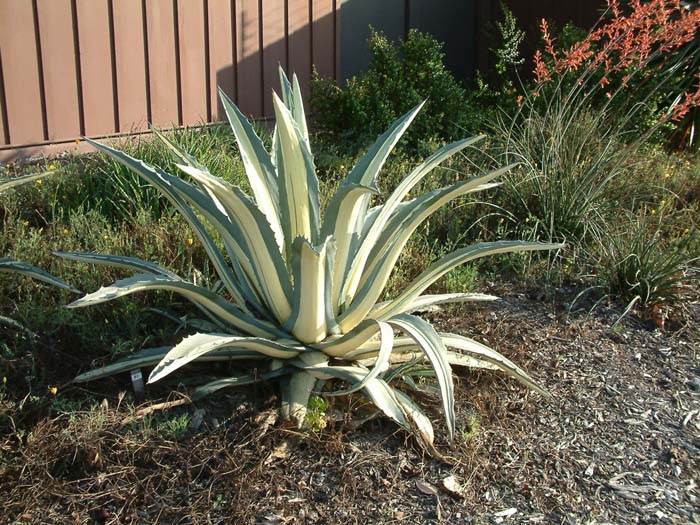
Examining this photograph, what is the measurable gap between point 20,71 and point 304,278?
3.66 m

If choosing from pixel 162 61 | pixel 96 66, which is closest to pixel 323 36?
pixel 162 61

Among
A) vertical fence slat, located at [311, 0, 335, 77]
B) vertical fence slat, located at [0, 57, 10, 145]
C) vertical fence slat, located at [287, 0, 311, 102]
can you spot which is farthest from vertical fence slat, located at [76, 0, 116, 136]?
vertical fence slat, located at [311, 0, 335, 77]

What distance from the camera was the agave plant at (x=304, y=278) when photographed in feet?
9.50

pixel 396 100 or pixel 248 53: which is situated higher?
pixel 248 53

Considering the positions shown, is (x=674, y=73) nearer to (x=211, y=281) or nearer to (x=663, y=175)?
(x=663, y=175)

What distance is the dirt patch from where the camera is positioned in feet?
8.77

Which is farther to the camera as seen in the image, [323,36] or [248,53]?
[323,36]

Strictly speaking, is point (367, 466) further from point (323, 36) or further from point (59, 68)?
point (323, 36)

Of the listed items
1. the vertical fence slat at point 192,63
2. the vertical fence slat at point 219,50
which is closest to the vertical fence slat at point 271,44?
the vertical fence slat at point 219,50

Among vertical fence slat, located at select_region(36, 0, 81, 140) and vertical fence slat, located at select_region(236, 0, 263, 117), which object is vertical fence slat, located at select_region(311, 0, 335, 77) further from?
vertical fence slat, located at select_region(36, 0, 81, 140)

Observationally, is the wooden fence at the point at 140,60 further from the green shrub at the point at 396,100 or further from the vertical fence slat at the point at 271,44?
the green shrub at the point at 396,100

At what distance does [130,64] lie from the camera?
242 inches

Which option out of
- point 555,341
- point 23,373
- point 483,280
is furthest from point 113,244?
point 555,341

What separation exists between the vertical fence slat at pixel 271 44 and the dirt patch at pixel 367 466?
4.50 m
